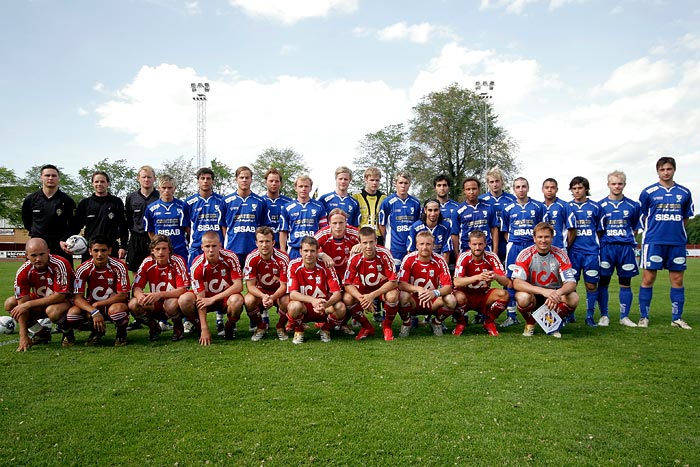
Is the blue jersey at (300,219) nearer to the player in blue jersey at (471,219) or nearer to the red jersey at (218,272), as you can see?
the red jersey at (218,272)

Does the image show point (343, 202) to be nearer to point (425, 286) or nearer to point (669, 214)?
point (425, 286)

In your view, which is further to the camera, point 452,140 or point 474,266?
point 452,140

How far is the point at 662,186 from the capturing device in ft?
20.1

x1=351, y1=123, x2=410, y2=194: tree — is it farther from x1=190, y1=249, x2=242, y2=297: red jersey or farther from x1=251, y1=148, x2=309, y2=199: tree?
x1=190, y1=249, x2=242, y2=297: red jersey

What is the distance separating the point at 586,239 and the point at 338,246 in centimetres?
346

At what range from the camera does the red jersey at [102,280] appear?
5.25 meters

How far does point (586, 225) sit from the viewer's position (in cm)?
630

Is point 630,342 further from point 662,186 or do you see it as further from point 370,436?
point 370,436

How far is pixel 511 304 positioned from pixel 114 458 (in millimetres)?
5422

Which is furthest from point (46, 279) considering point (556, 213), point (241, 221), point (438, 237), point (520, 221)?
point (556, 213)

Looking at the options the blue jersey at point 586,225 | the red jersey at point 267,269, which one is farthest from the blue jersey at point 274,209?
the blue jersey at point 586,225

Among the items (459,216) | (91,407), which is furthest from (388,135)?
(91,407)

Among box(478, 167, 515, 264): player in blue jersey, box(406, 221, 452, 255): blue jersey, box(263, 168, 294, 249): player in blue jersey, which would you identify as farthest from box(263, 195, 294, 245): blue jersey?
box(478, 167, 515, 264): player in blue jersey

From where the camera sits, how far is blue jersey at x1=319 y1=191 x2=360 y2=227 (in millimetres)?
6543
